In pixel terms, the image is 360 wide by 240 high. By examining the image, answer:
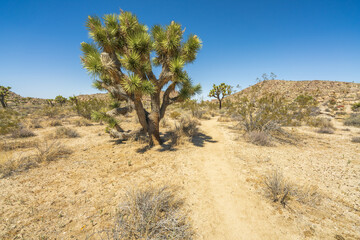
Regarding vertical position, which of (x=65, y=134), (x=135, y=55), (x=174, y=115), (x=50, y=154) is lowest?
(x=50, y=154)

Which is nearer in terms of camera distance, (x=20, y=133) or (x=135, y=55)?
(x=135, y=55)

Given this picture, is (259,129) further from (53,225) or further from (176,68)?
(53,225)

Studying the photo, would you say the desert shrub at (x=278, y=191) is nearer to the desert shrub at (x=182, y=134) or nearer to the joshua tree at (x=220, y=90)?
the desert shrub at (x=182, y=134)

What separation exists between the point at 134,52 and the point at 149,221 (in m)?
5.45

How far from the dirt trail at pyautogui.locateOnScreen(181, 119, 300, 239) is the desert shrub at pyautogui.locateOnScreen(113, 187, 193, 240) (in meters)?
0.35

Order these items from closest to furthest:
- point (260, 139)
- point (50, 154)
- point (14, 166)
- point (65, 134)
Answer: point (14, 166) < point (50, 154) < point (260, 139) < point (65, 134)

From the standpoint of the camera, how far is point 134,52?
4.98 meters

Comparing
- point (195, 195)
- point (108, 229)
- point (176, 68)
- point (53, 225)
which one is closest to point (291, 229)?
point (195, 195)

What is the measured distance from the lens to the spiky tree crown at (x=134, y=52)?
4.85 metres

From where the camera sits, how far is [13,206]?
2.63 metres

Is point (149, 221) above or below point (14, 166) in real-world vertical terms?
below

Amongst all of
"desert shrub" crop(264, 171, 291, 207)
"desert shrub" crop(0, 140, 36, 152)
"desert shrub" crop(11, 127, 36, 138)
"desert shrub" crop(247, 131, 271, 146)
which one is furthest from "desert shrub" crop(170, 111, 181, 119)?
"desert shrub" crop(264, 171, 291, 207)

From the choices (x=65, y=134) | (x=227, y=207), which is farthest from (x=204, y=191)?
(x=65, y=134)

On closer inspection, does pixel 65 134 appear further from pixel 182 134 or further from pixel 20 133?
pixel 182 134
